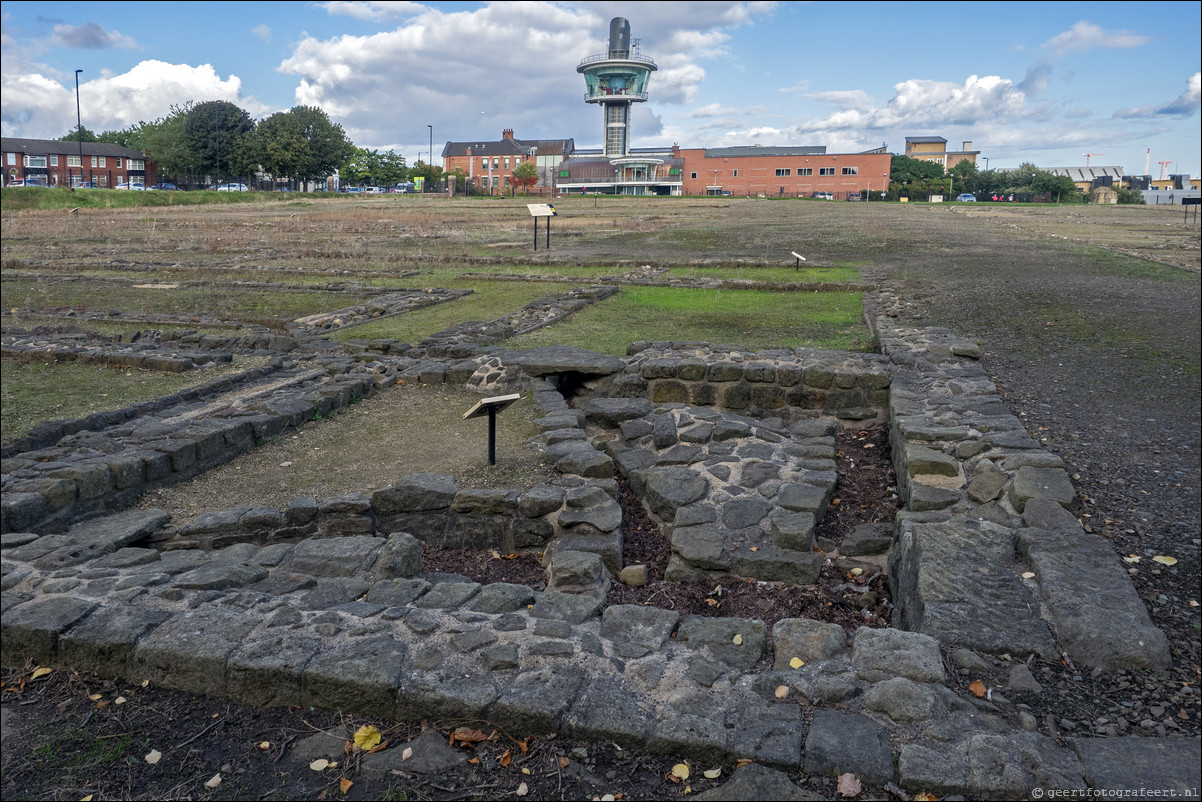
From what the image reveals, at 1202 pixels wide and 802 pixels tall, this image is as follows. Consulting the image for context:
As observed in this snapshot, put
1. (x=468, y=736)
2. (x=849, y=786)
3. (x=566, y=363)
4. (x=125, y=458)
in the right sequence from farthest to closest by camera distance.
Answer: (x=566, y=363), (x=125, y=458), (x=468, y=736), (x=849, y=786)

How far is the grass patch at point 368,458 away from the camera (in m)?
5.72

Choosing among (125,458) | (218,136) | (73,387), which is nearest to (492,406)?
(125,458)

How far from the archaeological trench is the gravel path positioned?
24 centimetres

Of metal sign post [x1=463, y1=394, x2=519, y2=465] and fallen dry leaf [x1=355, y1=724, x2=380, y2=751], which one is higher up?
metal sign post [x1=463, y1=394, x2=519, y2=465]

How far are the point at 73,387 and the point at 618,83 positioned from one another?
87570mm

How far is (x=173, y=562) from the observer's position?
13.6 ft

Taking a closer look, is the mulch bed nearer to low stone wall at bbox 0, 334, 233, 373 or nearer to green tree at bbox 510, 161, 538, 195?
low stone wall at bbox 0, 334, 233, 373

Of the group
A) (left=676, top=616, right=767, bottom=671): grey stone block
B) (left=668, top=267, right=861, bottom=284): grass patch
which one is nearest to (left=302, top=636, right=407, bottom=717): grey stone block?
(left=676, top=616, right=767, bottom=671): grey stone block

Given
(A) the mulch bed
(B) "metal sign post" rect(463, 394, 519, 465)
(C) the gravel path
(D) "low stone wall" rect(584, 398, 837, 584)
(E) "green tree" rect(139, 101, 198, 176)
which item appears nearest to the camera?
(C) the gravel path

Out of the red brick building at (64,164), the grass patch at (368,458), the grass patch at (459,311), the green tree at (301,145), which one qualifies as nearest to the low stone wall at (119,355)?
the grass patch at (459,311)

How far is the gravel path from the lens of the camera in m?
3.53

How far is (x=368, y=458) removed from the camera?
6.42 meters

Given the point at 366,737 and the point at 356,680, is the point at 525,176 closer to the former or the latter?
the point at 356,680

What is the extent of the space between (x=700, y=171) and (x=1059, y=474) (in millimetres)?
85156
